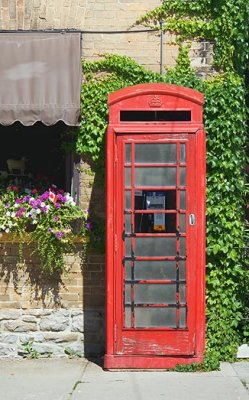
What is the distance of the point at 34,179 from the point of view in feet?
29.4

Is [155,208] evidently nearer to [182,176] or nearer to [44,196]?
[182,176]

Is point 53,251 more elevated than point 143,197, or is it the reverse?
point 143,197

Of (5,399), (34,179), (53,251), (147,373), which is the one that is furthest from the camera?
(34,179)

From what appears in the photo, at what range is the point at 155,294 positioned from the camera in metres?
7.82

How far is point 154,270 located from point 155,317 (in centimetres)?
50

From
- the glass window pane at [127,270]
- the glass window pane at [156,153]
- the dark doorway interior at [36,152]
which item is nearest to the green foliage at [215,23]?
the glass window pane at [156,153]

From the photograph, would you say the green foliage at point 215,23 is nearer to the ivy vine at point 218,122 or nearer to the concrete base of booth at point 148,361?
the ivy vine at point 218,122

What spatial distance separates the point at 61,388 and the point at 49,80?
3.34 m

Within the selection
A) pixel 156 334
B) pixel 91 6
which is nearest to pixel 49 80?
pixel 91 6

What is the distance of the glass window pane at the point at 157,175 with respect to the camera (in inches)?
307

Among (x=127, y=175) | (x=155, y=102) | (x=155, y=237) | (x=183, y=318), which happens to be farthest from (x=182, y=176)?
(x=183, y=318)

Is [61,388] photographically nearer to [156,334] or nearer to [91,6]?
[156,334]

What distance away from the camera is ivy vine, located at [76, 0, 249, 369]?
829 cm

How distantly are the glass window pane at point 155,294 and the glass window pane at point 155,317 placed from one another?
3.3 inches
